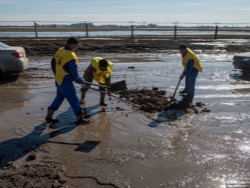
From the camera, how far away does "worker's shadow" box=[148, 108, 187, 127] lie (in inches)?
279

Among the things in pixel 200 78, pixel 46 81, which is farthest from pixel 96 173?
pixel 200 78

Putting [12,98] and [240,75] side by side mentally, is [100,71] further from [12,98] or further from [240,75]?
[240,75]

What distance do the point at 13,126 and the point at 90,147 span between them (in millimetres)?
1891

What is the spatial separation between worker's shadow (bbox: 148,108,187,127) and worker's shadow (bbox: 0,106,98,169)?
1592 millimetres

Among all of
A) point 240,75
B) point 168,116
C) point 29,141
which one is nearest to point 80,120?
point 29,141

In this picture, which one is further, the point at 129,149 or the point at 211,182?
the point at 129,149

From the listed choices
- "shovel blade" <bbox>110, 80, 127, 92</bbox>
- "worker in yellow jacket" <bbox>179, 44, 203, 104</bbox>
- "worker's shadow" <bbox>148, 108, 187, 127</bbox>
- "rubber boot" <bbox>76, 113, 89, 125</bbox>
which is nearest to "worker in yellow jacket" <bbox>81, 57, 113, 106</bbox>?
"rubber boot" <bbox>76, 113, 89, 125</bbox>

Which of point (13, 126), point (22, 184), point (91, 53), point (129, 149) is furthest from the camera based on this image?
point (91, 53)

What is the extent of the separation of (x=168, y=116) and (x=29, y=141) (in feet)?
9.79

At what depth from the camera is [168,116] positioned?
24.7 ft

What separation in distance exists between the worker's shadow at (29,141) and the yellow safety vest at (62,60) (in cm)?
87

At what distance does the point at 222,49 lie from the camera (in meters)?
24.1

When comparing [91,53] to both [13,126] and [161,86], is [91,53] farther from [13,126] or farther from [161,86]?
[13,126]

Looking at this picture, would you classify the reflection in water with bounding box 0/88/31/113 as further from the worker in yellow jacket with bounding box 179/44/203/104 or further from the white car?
the worker in yellow jacket with bounding box 179/44/203/104
